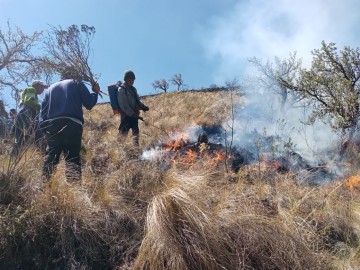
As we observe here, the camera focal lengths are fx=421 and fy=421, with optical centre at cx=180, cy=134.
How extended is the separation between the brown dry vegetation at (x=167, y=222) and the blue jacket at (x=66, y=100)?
0.75m

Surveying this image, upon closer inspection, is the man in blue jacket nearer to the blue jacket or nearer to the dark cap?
the blue jacket

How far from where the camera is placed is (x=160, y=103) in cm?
1669

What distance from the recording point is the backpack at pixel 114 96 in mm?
8344

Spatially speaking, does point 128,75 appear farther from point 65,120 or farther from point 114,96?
point 65,120

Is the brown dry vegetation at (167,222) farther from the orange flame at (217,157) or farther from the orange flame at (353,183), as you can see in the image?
the orange flame at (217,157)

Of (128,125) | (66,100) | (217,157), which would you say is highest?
(128,125)

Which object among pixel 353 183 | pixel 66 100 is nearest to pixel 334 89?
pixel 353 183

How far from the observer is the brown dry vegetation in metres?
3.62

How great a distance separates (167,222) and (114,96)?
5.09 m

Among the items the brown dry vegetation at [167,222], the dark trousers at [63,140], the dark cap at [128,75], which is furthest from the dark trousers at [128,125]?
the brown dry vegetation at [167,222]

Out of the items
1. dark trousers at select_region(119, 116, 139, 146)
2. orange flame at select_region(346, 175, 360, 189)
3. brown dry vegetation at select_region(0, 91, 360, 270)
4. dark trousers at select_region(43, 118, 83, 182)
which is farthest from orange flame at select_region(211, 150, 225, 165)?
dark trousers at select_region(43, 118, 83, 182)

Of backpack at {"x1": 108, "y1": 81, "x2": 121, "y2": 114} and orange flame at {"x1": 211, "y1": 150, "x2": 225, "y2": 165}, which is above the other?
backpack at {"x1": 108, "y1": 81, "x2": 121, "y2": 114}

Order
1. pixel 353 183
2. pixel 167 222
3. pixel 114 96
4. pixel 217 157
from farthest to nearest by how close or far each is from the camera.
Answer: pixel 114 96 < pixel 217 157 < pixel 353 183 < pixel 167 222

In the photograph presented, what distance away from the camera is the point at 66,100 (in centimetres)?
554
